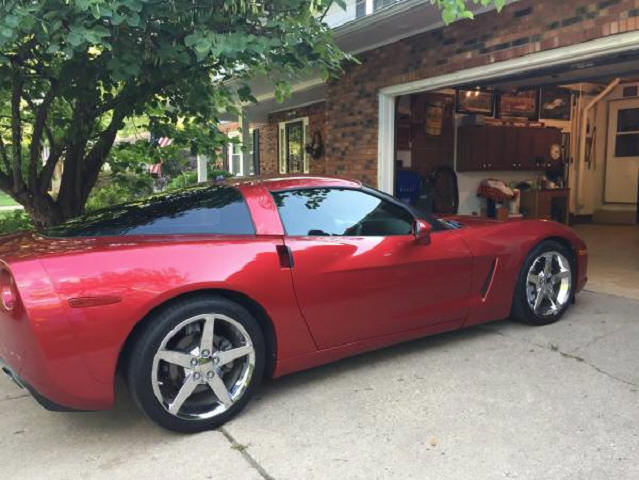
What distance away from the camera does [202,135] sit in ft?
22.0

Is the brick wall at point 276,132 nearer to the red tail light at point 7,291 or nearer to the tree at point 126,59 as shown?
the tree at point 126,59

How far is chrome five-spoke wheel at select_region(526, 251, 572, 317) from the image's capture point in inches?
179

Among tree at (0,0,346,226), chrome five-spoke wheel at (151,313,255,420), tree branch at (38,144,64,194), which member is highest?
tree at (0,0,346,226)

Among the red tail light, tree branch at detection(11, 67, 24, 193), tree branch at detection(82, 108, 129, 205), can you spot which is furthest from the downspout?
the red tail light

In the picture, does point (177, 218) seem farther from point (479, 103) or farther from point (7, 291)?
point (479, 103)

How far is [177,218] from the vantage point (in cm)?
330

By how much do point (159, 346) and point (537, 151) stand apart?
9124 mm

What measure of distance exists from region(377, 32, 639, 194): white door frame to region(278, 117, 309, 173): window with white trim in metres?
5.39

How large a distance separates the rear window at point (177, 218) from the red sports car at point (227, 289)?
1 cm

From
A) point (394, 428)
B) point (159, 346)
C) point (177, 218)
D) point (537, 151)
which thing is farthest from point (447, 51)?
point (159, 346)

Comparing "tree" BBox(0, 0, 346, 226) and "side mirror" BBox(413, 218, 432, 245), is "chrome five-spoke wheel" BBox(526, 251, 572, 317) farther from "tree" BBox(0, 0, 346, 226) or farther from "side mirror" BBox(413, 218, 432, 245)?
"tree" BBox(0, 0, 346, 226)

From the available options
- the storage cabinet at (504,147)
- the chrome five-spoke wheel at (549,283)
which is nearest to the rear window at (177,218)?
the chrome five-spoke wheel at (549,283)

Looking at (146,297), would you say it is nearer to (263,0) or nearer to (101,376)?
(101,376)

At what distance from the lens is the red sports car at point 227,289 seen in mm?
2658
